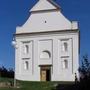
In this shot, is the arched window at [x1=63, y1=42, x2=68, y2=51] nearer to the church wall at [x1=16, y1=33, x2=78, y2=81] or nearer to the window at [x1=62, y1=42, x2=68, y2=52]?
the window at [x1=62, y1=42, x2=68, y2=52]

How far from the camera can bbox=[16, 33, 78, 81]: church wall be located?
1986 inches

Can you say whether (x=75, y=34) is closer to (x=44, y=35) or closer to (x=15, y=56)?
(x=44, y=35)

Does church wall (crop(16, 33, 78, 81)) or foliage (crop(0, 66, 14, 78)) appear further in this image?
foliage (crop(0, 66, 14, 78))

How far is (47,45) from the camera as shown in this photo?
5250 centimetres

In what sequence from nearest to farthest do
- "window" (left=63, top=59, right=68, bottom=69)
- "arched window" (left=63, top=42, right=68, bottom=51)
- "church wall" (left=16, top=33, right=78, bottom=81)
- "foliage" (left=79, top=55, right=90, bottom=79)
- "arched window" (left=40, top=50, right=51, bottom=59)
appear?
"foliage" (left=79, top=55, right=90, bottom=79)
"church wall" (left=16, top=33, right=78, bottom=81)
"window" (left=63, top=59, right=68, bottom=69)
"arched window" (left=63, top=42, right=68, bottom=51)
"arched window" (left=40, top=50, right=51, bottom=59)

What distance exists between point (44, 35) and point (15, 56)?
5.18 metres

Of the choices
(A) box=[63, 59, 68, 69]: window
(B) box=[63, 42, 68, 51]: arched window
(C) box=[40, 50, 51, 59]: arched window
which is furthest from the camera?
(C) box=[40, 50, 51, 59]: arched window

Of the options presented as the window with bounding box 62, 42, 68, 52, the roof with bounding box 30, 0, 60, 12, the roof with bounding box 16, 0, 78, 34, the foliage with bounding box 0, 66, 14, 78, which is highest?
the roof with bounding box 30, 0, 60, 12

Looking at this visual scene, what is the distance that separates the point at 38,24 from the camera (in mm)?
53531

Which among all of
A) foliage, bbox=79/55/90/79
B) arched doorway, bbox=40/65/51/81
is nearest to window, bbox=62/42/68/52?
arched doorway, bbox=40/65/51/81

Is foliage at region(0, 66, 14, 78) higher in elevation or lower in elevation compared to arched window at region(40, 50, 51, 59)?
lower

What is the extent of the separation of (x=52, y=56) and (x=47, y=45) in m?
1.72

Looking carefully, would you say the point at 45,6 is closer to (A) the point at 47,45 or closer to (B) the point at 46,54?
(A) the point at 47,45

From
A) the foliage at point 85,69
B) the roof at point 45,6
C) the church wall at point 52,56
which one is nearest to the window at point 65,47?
the church wall at point 52,56
